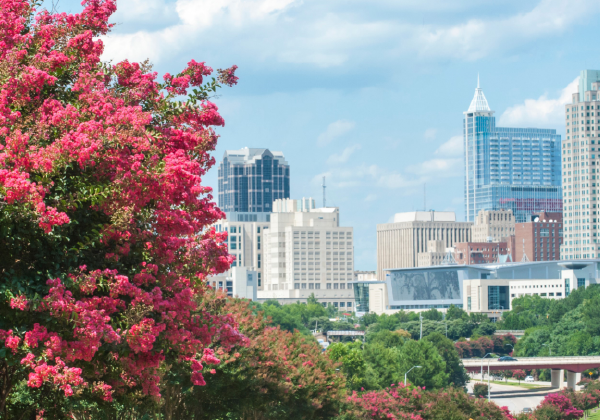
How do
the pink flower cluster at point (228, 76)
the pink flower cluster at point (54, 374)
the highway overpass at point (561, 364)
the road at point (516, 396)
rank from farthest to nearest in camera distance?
1. the highway overpass at point (561, 364)
2. the road at point (516, 396)
3. the pink flower cluster at point (228, 76)
4. the pink flower cluster at point (54, 374)

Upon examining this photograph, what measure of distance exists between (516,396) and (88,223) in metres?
130

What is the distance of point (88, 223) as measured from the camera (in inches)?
555

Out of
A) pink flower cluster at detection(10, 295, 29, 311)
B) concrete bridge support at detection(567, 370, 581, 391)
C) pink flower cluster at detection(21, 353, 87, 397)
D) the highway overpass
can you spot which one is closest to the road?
concrete bridge support at detection(567, 370, 581, 391)

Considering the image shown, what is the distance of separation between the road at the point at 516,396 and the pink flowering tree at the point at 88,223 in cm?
10434

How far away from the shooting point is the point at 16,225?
12.9 m

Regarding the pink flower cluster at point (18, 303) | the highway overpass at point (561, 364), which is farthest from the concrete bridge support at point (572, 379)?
the pink flower cluster at point (18, 303)

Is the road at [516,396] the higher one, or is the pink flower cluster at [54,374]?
the pink flower cluster at [54,374]

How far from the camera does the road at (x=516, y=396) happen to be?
122 metres

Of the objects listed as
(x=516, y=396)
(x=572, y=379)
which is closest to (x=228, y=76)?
(x=516, y=396)

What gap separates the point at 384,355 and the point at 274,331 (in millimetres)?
69660

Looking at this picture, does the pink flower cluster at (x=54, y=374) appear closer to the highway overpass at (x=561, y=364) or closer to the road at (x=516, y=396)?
the road at (x=516, y=396)

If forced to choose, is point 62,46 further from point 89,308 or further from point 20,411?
point 20,411

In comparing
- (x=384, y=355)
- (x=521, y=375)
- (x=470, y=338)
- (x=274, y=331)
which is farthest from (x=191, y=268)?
(x=470, y=338)

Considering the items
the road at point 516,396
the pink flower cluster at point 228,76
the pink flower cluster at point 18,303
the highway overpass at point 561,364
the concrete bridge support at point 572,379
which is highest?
the pink flower cluster at point 228,76
